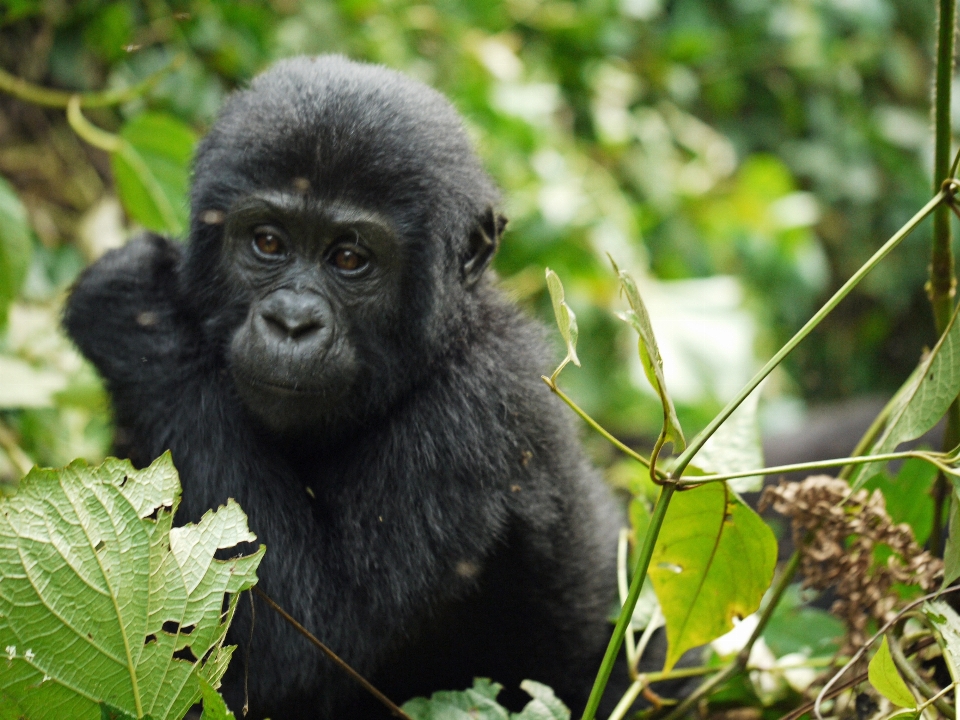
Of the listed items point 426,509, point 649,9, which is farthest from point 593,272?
point 426,509

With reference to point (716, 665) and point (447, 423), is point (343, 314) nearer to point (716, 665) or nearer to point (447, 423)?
point (447, 423)

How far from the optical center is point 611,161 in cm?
585

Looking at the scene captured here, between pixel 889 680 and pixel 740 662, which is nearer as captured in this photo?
pixel 889 680

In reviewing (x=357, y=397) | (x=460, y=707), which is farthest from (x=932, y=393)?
(x=357, y=397)

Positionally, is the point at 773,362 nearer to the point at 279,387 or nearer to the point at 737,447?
the point at 737,447

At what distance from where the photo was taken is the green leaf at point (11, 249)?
8.98 feet

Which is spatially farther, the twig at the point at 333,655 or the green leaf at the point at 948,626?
the twig at the point at 333,655

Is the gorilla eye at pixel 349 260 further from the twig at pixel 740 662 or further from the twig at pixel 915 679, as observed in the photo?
the twig at pixel 915 679

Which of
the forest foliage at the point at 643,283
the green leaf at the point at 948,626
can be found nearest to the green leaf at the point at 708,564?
the forest foliage at the point at 643,283

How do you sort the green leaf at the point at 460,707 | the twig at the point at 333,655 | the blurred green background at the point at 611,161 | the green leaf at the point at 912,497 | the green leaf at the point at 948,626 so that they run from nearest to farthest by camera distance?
1. the green leaf at the point at 948,626
2. the twig at the point at 333,655
3. the green leaf at the point at 460,707
4. the green leaf at the point at 912,497
5. the blurred green background at the point at 611,161

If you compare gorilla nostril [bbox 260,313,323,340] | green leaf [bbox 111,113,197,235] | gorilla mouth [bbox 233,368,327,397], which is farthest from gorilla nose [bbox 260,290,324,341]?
green leaf [bbox 111,113,197,235]

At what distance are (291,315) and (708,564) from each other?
1022 mm

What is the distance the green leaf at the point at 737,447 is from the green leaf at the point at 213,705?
108 centimetres

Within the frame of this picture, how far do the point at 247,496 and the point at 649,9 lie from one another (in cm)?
459
